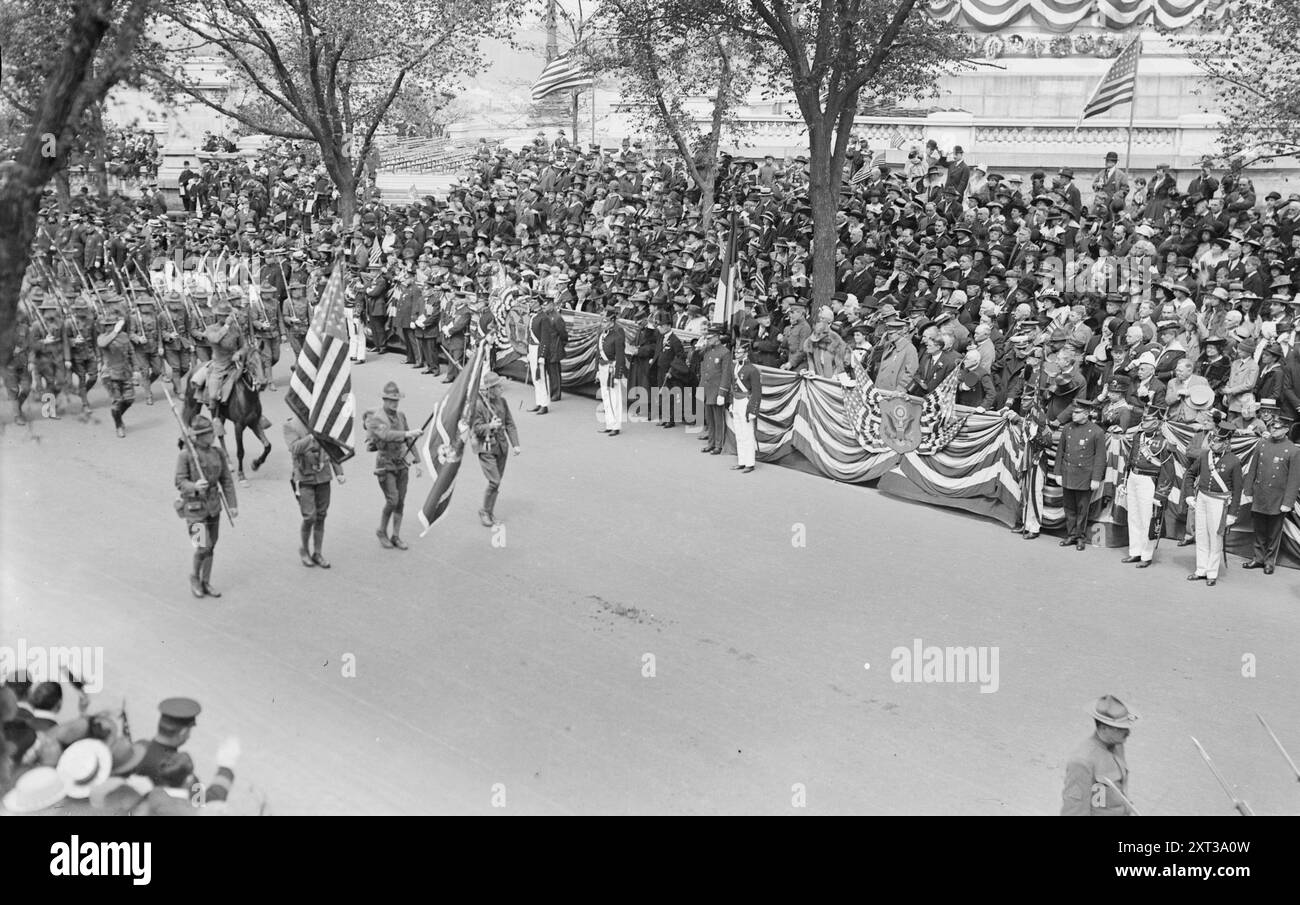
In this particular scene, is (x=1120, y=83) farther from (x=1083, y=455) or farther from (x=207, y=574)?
(x=207, y=574)

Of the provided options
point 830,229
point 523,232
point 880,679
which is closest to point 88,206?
point 523,232

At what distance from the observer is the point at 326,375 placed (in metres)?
Result: 13.5

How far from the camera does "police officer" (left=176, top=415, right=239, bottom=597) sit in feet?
42.7

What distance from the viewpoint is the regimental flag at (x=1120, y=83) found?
22766 millimetres

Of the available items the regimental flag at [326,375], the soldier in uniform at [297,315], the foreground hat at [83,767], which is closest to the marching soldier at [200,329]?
the soldier in uniform at [297,315]

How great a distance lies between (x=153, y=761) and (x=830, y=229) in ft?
49.0

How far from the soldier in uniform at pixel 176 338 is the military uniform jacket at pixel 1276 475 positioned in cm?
1534

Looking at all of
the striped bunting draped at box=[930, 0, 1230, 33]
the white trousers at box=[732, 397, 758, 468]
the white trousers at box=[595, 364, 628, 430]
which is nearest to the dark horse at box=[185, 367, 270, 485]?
the white trousers at box=[595, 364, 628, 430]

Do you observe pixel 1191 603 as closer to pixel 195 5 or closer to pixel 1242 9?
pixel 1242 9

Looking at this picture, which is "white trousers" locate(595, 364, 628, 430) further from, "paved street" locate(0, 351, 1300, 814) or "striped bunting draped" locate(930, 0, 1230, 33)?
"striped bunting draped" locate(930, 0, 1230, 33)

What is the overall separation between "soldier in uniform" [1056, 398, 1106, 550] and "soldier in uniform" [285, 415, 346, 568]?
7835 millimetres

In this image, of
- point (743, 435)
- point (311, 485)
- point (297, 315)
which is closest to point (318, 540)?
point (311, 485)

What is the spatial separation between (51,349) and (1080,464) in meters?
14.8

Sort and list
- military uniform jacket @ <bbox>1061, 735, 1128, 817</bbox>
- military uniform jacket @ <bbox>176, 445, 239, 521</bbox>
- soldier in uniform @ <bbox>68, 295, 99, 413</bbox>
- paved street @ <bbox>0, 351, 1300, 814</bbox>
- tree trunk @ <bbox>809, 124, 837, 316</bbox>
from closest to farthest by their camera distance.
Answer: military uniform jacket @ <bbox>1061, 735, 1128, 817</bbox>
paved street @ <bbox>0, 351, 1300, 814</bbox>
military uniform jacket @ <bbox>176, 445, 239, 521</bbox>
tree trunk @ <bbox>809, 124, 837, 316</bbox>
soldier in uniform @ <bbox>68, 295, 99, 413</bbox>
